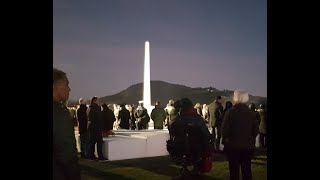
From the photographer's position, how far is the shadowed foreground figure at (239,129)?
12.8ft

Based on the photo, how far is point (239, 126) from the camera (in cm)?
391

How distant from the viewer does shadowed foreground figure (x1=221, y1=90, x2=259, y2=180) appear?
12.8 feet

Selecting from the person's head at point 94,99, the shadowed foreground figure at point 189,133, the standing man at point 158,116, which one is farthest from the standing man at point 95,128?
the shadowed foreground figure at point 189,133

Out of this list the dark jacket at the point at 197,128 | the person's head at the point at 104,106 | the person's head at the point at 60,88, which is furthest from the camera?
the person's head at the point at 104,106

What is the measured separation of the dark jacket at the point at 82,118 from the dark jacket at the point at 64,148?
289 cm

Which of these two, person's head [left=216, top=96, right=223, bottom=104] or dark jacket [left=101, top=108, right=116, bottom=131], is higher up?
person's head [left=216, top=96, right=223, bottom=104]

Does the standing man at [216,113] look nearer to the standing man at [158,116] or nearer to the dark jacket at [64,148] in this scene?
the standing man at [158,116]

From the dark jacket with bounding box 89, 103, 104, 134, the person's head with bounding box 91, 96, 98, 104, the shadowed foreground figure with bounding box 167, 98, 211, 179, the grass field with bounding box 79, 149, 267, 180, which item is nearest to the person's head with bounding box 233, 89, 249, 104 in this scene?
the shadowed foreground figure with bounding box 167, 98, 211, 179

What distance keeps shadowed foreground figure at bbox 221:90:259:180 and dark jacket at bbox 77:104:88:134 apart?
7.78 ft

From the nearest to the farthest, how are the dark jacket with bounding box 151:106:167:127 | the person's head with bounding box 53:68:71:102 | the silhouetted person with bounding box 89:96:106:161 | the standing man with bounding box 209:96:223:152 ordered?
the person's head with bounding box 53:68:71:102
the silhouetted person with bounding box 89:96:106:161
the standing man with bounding box 209:96:223:152
the dark jacket with bounding box 151:106:167:127

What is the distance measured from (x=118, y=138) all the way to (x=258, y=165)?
211 cm

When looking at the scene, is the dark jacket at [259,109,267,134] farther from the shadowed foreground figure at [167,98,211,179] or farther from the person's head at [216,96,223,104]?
the shadowed foreground figure at [167,98,211,179]
